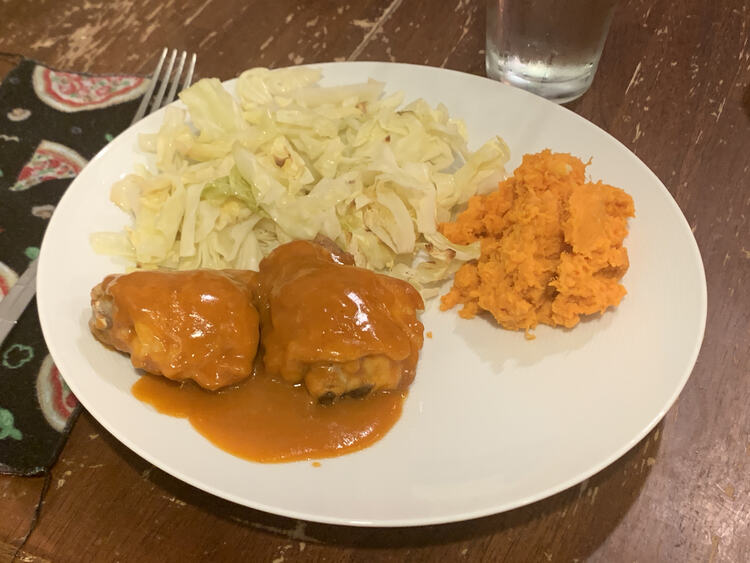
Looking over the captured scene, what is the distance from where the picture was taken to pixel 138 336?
194cm

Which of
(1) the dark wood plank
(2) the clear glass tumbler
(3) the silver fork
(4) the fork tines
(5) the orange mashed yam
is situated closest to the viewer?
(5) the orange mashed yam

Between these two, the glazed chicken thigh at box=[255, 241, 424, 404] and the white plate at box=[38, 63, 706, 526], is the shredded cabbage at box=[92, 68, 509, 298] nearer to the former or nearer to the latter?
the white plate at box=[38, 63, 706, 526]

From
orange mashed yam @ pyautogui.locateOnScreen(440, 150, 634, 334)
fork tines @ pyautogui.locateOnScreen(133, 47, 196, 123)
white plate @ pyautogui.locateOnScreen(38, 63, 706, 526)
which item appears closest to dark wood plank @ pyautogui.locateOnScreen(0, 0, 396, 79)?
fork tines @ pyautogui.locateOnScreen(133, 47, 196, 123)

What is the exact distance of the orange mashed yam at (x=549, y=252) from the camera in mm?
2074

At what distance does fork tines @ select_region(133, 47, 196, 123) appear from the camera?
313cm

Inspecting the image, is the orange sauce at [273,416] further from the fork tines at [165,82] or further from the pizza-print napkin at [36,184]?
the fork tines at [165,82]

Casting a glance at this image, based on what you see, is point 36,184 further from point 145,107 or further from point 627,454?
point 627,454

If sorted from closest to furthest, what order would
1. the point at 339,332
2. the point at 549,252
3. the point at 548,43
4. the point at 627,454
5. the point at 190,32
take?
the point at 339,332
the point at 627,454
the point at 549,252
the point at 548,43
the point at 190,32

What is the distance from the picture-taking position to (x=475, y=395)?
6.58 ft

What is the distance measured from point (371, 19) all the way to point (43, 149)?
188cm

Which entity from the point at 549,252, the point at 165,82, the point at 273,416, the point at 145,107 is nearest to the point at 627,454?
the point at 549,252

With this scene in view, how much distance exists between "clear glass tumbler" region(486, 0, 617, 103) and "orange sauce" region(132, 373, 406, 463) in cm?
178

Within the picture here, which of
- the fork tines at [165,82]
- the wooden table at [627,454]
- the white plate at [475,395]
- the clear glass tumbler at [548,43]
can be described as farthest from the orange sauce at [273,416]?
the clear glass tumbler at [548,43]

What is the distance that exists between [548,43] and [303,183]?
1.28 m
